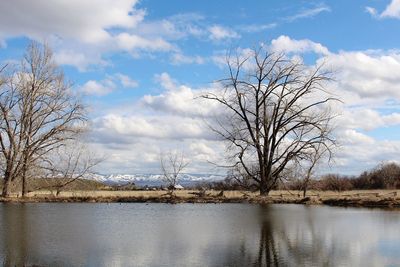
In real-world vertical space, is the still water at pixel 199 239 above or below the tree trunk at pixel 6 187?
below

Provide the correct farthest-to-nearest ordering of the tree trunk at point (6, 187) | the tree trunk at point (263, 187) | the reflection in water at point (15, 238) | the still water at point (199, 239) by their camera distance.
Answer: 1. the tree trunk at point (263, 187)
2. the tree trunk at point (6, 187)
3. the still water at point (199, 239)
4. the reflection in water at point (15, 238)

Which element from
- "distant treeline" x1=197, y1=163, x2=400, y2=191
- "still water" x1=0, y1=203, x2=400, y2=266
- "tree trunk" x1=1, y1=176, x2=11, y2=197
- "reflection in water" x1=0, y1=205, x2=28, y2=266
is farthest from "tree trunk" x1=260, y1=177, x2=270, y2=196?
"reflection in water" x1=0, y1=205, x2=28, y2=266

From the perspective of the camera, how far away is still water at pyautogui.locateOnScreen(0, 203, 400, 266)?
492 inches

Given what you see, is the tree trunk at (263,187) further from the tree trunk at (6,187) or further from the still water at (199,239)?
the tree trunk at (6,187)

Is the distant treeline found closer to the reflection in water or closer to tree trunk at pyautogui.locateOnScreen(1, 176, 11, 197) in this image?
tree trunk at pyautogui.locateOnScreen(1, 176, 11, 197)

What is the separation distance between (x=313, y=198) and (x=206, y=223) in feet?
48.8

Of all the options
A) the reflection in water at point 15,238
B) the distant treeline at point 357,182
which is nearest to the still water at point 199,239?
the reflection in water at point 15,238

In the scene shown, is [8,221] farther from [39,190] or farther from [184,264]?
[39,190]

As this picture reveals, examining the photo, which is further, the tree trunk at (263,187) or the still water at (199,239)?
the tree trunk at (263,187)

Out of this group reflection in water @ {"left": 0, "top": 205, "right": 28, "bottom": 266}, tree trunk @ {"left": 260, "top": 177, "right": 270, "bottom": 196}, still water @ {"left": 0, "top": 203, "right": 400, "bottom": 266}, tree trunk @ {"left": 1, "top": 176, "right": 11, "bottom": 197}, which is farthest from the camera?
tree trunk @ {"left": 260, "top": 177, "right": 270, "bottom": 196}

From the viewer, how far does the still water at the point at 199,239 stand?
12500mm

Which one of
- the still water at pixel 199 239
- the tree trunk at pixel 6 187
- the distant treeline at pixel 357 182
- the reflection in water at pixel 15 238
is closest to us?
the reflection in water at pixel 15 238

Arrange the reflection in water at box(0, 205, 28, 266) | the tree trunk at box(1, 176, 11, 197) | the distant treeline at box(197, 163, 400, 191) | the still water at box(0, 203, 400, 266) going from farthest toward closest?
1. the distant treeline at box(197, 163, 400, 191)
2. the tree trunk at box(1, 176, 11, 197)
3. the still water at box(0, 203, 400, 266)
4. the reflection in water at box(0, 205, 28, 266)

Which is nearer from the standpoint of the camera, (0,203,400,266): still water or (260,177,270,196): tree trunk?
(0,203,400,266): still water
